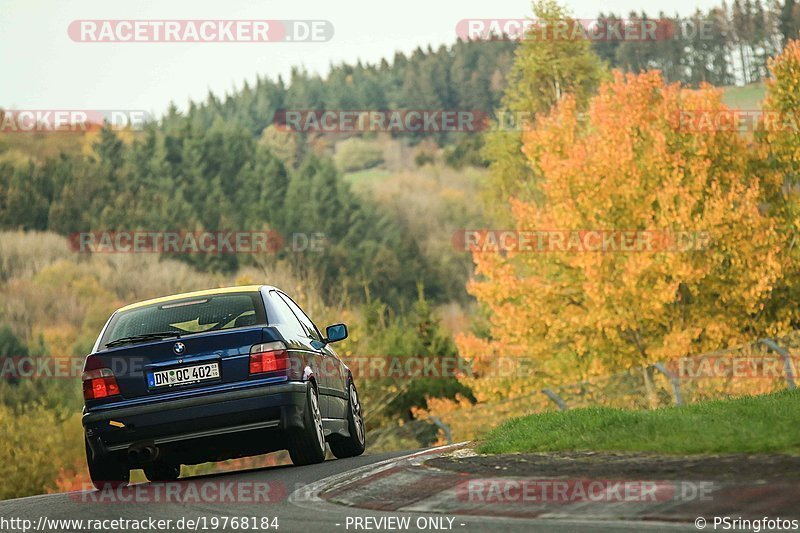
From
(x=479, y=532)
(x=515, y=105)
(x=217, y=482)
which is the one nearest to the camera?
(x=479, y=532)

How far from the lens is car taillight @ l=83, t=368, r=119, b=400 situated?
426 inches

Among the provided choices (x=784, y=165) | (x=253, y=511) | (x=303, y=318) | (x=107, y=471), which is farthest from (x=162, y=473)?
(x=784, y=165)

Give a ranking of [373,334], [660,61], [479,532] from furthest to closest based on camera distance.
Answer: [660,61]
[373,334]
[479,532]

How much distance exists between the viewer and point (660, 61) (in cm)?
12369

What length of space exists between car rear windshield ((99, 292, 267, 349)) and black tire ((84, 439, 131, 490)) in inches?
38.6

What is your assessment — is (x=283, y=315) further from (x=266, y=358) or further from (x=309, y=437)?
(x=309, y=437)

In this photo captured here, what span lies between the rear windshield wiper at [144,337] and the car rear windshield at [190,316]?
0.12ft

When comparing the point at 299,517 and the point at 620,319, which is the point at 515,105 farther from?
the point at 299,517

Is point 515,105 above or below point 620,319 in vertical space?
above

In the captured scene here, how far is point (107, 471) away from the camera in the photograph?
1127 centimetres

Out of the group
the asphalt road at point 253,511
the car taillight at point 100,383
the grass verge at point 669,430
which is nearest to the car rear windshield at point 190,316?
the car taillight at point 100,383

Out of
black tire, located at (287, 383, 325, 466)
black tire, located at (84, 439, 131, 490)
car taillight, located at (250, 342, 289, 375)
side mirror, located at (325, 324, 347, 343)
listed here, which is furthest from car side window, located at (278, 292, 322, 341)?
black tire, located at (84, 439, 131, 490)

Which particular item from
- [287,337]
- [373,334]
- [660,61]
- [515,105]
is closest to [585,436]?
[287,337]

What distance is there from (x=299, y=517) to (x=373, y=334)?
46.7 meters
